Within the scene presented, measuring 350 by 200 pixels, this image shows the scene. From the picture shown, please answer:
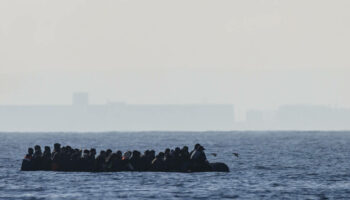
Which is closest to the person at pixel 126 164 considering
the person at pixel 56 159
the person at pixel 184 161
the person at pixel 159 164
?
the person at pixel 159 164

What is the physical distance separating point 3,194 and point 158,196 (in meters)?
8.35

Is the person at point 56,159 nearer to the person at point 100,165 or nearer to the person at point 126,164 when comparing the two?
the person at point 100,165

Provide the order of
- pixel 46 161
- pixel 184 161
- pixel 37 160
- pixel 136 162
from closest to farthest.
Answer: pixel 184 161 < pixel 136 162 < pixel 46 161 < pixel 37 160

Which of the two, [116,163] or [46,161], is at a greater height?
[46,161]

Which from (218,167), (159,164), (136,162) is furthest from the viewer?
(218,167)

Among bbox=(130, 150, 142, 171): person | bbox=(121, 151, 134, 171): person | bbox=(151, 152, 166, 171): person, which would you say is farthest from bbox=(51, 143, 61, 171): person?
bbox=(151, 152, 166, 171): person

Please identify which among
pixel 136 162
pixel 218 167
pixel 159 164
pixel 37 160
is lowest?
pixel 218 167

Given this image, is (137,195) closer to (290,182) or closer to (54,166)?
(290,182)

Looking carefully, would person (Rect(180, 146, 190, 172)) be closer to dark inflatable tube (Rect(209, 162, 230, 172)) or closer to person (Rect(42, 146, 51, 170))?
dark inflatable tube (Rect(209, 162, 230, 172))

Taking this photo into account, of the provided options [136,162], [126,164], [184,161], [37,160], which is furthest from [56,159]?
[184,161]

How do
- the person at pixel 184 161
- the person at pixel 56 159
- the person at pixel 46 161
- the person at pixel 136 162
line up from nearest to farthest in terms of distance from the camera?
the person at pixel 184 161
the person at pixel 136 162
the person at pixel 56 159
the person at pixel 46 161

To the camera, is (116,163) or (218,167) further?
(218,167)

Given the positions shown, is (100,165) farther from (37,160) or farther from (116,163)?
(37,160)

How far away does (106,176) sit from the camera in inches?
2618
